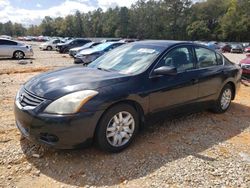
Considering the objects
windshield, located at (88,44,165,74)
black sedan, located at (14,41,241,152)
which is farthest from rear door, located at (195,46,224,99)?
windshield, located at (88,44,165,74)

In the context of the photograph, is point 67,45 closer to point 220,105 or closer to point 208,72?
point 220,105

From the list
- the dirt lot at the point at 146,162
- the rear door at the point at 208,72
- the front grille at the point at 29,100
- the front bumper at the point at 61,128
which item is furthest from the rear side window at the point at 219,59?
the front grille at the point at 29,100

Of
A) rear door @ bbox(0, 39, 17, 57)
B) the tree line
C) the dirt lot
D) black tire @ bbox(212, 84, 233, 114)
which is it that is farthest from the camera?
the tree line

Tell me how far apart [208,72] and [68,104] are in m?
2.92

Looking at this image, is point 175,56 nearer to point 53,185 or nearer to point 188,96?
point 188,96

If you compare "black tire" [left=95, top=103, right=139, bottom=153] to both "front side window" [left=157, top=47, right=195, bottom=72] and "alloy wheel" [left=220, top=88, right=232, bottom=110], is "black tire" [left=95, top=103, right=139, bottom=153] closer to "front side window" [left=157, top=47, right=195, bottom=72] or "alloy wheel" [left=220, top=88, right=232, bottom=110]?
"front side window" [left=157, top=47, right=195, bottom=72]

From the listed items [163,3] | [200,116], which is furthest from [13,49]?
[163,3]

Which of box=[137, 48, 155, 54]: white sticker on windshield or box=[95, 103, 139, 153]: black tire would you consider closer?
box=[95, 103, 139, 153]: black tire

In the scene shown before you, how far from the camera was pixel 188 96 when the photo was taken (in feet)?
15.6

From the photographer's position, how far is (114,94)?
3605 mm

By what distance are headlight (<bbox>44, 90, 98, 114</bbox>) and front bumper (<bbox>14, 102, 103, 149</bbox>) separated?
0.21ft

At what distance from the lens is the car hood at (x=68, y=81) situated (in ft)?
11.5

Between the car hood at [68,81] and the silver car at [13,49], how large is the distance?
15.0 m

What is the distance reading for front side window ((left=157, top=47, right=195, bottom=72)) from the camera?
4453mm
